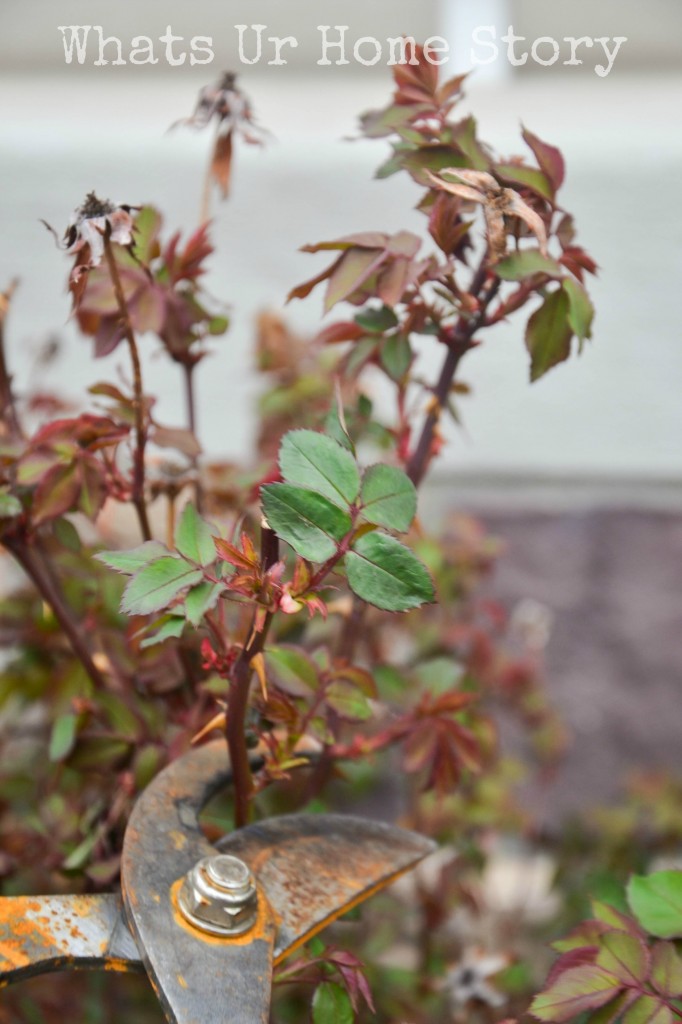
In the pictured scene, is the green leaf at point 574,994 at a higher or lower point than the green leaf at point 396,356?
lower

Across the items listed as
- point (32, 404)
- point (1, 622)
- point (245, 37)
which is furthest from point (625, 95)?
point (1, 622)

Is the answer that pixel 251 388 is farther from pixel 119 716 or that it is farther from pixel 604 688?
pixel 119 716

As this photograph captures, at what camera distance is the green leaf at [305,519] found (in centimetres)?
36

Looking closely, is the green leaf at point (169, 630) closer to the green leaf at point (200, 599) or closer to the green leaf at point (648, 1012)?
the green leaf at point (200, 599)

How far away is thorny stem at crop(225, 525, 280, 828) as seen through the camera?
394 mm

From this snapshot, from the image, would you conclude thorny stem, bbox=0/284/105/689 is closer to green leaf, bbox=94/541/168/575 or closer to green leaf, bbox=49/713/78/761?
green leaf, bbox=49/713/78/761

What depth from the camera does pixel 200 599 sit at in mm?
386

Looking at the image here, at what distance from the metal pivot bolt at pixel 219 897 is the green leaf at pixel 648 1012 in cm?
16

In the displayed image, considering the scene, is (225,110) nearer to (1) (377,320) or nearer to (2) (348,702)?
(1) (377,320)

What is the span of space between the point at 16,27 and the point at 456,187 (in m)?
1.32

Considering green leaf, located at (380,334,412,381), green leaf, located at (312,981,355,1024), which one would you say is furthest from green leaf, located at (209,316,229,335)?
green leaf, located at (312,981,355,1024)

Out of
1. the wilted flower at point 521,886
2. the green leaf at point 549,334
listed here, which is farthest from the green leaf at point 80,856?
the wilted flower at point 521,886

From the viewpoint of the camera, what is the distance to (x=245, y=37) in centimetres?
144

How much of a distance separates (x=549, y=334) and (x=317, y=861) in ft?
0.88
